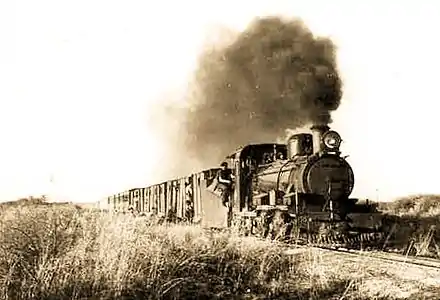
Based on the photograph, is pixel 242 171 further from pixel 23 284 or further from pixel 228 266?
pixel 23 284

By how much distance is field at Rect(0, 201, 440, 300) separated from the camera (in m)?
8.20

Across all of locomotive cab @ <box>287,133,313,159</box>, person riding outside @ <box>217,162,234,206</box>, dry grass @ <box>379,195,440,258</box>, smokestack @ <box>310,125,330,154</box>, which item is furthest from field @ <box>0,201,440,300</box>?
person riding outside @ <box>217,162,234,206</box>

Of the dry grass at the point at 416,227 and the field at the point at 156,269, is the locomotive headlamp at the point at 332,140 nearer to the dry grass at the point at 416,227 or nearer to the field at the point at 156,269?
the dry grass at the point at 416,227

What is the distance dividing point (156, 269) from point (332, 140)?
8744 millimetres

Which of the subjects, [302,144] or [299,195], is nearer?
[299,195]

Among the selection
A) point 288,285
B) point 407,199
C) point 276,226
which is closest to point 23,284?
point 288,285

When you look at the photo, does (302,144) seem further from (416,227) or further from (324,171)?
(416,227)

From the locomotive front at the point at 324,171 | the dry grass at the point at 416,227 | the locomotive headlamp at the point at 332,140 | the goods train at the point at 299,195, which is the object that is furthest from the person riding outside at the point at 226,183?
the dry grass at the point at 416,227

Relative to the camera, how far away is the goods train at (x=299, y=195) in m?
15.3

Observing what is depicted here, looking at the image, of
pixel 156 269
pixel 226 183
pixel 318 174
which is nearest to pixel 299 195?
pixel 318 174

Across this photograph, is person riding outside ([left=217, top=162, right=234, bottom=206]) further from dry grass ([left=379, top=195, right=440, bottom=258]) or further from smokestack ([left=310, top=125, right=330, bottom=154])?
dry grass ([left=379, top=195, right=440, bottom=258])

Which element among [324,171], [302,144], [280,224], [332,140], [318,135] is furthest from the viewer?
[302,144]

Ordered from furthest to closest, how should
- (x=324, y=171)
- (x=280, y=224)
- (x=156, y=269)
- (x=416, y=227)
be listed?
(x=416, y=227), (x=324, y=171), (x=280, y=224), (x=156, y=269)

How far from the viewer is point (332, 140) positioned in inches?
642
